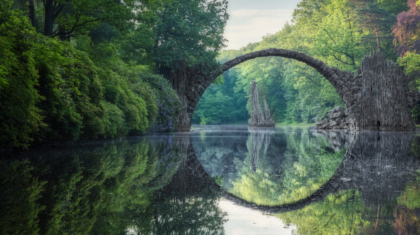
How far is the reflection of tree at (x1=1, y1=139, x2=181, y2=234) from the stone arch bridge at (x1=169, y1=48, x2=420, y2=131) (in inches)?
590

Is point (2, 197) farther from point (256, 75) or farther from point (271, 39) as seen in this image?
point (271, 39)

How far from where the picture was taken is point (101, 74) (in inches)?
436

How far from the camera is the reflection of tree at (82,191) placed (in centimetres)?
251

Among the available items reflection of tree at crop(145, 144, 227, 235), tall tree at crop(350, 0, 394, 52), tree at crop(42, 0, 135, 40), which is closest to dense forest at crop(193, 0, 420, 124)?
tall tree at crop(350, 0, 394, 52)

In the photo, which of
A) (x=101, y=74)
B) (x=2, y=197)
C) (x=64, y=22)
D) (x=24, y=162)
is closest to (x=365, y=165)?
(x=2, y=197)

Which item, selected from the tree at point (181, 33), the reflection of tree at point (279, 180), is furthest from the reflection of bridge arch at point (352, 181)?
the tree at point (181, 33)

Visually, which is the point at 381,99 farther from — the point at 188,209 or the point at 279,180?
the point at 188,209

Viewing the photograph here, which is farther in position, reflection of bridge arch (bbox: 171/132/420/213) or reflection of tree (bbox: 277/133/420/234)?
reflection of bridge arch (bbox: 171/132/420/213)

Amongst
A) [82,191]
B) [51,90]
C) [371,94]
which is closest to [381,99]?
[371,94]

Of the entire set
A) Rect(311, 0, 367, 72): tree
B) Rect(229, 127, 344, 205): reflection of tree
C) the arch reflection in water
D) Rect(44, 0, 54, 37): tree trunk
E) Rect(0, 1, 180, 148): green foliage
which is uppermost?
Rect(311, 0, 367, 72): tree

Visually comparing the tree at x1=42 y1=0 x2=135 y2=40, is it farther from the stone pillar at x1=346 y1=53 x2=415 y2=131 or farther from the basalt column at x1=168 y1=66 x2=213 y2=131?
the stone pillar at x1=346 y1=53 x2=415 y2=131

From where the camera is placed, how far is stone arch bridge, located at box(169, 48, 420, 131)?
2080 cm

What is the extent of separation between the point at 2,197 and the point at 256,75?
58.5 meters

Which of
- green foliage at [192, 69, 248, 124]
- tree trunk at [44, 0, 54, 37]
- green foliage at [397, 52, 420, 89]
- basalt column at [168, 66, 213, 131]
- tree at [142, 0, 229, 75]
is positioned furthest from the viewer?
green foliage at [192, 69, 248, 124]
